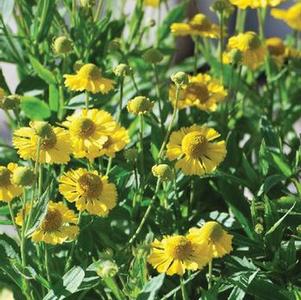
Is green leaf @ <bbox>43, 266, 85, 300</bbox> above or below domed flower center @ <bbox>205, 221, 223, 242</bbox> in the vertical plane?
below

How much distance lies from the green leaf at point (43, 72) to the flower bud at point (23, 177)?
30 centimetres

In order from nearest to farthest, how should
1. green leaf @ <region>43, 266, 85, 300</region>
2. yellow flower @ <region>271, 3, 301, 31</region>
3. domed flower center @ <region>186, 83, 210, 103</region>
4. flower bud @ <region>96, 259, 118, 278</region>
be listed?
1. flower bud @ <region>96, 259, 118, 278</region>
2. green leaf @ <region>43, 266, 85, 300</region>
3. domed flower center @ <region>186, 83, 210, 103</region>
4. yellow flower @ <region>271, 3, 301, 31</region>

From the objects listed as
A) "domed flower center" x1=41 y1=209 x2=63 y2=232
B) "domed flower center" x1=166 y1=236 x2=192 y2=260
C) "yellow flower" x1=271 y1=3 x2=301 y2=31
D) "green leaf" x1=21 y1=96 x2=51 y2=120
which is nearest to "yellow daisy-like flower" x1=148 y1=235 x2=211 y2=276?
"domed flower center" x1=166 y1=236 x2=192 y2=260

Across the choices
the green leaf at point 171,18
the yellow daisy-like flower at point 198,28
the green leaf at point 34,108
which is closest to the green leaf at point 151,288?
the green leaf at point 34,108

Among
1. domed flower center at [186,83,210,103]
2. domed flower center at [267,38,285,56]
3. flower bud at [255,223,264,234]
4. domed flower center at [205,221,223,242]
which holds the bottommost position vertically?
domed flower center at [267,38,285,56]

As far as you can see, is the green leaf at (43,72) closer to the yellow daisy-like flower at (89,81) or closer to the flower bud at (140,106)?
the yellow daisy-like flower at (89,81)

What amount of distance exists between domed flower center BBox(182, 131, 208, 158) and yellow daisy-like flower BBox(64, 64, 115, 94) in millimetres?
129

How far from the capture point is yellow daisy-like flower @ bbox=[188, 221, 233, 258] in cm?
78

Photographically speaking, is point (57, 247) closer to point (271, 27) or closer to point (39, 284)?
point (39, 284)

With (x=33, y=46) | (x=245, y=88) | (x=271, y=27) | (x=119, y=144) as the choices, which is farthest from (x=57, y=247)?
(x=271, y=27)

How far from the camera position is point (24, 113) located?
107 cm

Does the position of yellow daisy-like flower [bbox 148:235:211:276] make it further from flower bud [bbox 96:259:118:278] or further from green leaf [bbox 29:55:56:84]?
green leaf [bbox 29:55:56:84]

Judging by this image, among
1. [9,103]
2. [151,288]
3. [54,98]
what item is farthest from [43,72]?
[151,288]

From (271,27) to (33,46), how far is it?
1.38 metres
